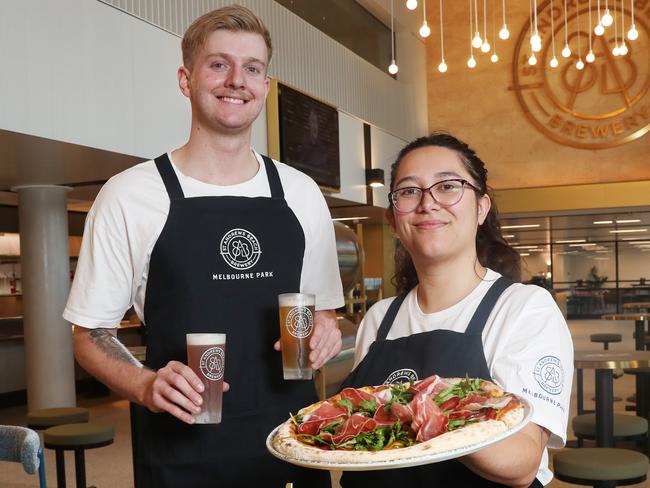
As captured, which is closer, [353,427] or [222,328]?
[353,427]

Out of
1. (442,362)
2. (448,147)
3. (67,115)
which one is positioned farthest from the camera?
(67,115)

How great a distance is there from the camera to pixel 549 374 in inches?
57.0

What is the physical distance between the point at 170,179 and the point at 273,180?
28 cm

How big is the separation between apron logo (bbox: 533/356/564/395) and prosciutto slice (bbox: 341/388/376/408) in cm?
32

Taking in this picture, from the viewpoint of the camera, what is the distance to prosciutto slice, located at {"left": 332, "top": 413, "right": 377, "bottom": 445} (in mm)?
1190

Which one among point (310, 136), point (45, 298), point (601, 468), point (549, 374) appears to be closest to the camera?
point (549, 374)

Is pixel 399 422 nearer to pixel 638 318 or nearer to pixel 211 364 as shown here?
pixel 211 364

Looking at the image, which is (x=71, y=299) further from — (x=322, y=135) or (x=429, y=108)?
(x=429, y=108)

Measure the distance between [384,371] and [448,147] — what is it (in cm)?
53

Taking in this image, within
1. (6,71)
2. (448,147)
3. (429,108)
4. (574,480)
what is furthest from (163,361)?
(429,108)

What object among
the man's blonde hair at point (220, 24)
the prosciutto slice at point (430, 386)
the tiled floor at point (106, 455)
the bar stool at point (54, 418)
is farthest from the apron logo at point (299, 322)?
the tiled floor at point (106, 455)

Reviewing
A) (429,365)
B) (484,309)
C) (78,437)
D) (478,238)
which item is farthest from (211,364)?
(78,437)

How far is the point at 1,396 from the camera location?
8.73 metres

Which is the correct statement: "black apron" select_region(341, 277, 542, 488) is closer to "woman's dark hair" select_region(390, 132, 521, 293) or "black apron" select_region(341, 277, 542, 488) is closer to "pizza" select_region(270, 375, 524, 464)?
"pizza" select_region(270, 375, 524, 464)
